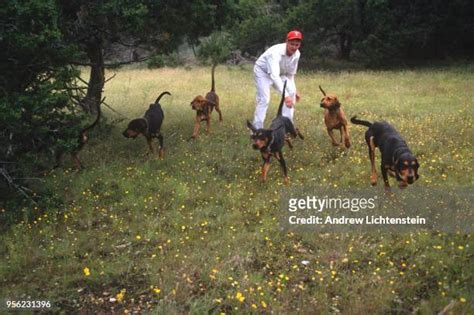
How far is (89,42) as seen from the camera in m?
10.5

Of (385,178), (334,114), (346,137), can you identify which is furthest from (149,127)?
(385,178)

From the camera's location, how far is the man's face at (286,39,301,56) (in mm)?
9328

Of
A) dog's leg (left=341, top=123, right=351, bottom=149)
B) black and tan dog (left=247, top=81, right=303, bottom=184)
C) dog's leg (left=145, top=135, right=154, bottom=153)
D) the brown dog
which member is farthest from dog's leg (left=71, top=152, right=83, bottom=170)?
dog's leg (left=341, top=123, right=351, bottom=149)

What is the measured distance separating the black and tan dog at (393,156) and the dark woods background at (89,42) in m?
4.78

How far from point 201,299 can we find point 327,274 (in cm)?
154

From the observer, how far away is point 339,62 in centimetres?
2764

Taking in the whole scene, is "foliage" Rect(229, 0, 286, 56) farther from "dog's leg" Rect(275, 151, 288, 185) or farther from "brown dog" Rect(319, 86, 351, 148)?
"dog's leg" Rect(275, 151, 288, 185)

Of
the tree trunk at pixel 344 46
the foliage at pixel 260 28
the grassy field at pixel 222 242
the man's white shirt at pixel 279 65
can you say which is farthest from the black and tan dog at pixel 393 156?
the tree trunk at pixel 344 46

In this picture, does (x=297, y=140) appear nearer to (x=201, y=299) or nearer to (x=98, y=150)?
(x=98, y=150)

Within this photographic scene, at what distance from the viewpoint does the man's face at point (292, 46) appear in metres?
9.33

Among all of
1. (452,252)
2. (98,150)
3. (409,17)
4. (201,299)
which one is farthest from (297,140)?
(409,17)

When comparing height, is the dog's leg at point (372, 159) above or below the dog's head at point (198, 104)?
below

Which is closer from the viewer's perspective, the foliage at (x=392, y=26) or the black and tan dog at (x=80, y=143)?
the black and tan dog at (x=80, y=143)

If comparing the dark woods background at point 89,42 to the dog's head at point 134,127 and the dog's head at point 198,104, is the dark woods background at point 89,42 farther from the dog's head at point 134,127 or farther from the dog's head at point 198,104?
the dog's head at point 198,104
